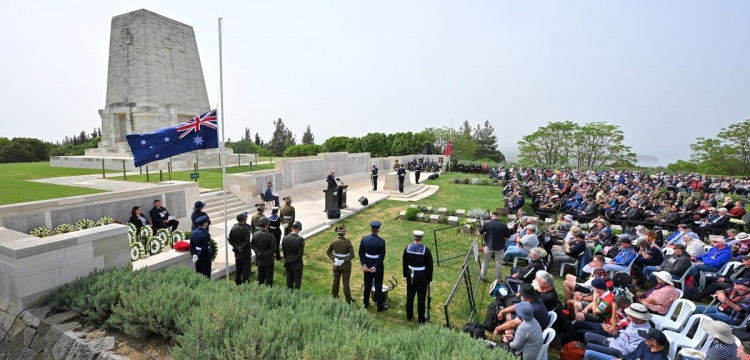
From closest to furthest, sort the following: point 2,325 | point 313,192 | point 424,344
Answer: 1. point 424,344
2. point 2,325
3. point 313,192

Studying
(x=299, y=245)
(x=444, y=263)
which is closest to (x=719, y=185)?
(x=444, y=263)

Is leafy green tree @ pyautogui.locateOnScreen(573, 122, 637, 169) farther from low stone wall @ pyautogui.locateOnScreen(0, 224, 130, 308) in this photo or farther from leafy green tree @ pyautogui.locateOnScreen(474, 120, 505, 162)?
low stone wall @ pyautogui.locateOnScreen(0, 224, 130, 308)

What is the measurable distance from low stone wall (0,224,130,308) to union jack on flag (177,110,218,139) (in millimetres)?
2347

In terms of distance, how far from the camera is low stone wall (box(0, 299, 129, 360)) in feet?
12.0

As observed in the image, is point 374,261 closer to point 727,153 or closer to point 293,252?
point 293,252

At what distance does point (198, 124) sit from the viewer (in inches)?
269

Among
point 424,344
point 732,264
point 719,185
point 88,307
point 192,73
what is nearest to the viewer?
point 424,344

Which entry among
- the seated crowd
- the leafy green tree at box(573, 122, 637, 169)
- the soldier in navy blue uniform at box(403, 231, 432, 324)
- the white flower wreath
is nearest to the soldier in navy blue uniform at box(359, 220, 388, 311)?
the soldier in navy blue uniform at box(403, 231, 432, 324)

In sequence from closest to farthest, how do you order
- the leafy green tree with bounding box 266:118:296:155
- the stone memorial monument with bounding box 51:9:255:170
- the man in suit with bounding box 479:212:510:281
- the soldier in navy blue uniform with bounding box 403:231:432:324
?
the soldier in navy blue uniform with bounding box 403:231:432:324 → the man in suit with bounding box 479:212:510:281 → the stone memorial monument with bounding box 51:9:255:170 → the leafy green tree with bounding box 266:118:296:155

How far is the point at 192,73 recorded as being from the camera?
27.5 meters

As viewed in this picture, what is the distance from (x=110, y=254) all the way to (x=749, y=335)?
29.2 feet

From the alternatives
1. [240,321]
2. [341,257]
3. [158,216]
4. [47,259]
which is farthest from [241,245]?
[158,216]

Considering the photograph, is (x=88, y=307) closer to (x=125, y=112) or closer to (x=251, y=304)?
(x=251, y=304)

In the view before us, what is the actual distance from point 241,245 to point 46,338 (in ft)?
9.37
